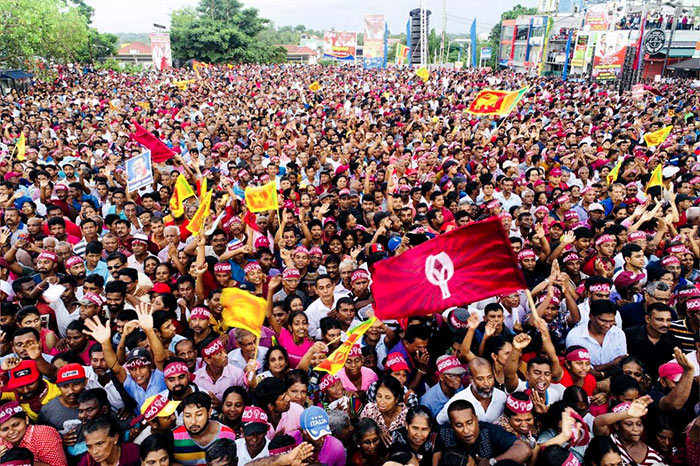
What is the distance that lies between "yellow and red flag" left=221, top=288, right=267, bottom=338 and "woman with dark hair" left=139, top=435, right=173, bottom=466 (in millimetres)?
1162

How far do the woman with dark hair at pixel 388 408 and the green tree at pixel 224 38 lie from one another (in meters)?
52.2

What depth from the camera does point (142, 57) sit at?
221ft

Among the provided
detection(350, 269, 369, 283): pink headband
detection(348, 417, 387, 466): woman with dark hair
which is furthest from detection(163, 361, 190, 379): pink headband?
detection(350, 269, 369, 283): pink headband

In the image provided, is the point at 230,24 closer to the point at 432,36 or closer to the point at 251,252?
the point at 432,36

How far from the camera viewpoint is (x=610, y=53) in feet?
67.5

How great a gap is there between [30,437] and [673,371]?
14.4 ft

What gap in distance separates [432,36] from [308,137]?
67.6 m

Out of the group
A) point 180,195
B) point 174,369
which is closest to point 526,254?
point 174,369

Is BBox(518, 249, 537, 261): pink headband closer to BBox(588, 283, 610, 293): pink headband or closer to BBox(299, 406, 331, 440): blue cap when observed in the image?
BBox(588, 283, 610, 293): pink headband

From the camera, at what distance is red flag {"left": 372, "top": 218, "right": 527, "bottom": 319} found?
3.04 meters

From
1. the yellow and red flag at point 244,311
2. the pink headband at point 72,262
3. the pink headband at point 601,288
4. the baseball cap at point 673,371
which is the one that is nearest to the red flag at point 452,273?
the yellow and red flag at point 244,311

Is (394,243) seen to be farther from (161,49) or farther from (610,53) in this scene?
(161,49)

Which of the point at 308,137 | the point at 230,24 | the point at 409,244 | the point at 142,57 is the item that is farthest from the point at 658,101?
the point at 142,57

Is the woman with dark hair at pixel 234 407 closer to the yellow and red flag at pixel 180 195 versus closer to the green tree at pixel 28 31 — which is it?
the yellow and red flag at pixel 180 195
